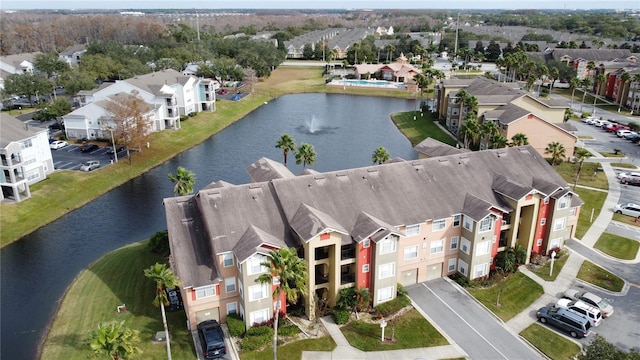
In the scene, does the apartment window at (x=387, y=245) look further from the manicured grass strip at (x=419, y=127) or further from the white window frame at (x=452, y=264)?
the manicured grass strip at (x=419, y=127)

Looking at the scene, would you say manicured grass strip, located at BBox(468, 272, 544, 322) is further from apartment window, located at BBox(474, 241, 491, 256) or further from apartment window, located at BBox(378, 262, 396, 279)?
apartment window, located at BBox(378, 262, 396, 279)

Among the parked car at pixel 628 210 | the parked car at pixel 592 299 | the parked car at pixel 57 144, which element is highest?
the parked car at pixel 57 144

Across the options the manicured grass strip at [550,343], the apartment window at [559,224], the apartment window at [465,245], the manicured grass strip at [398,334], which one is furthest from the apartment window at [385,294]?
the apartment window at [559,224]

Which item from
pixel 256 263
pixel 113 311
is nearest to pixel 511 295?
pixel 256 263

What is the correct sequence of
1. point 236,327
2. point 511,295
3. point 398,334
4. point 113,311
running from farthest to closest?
point 511,295 → point 113,311 → point 398,334 → point 236,327

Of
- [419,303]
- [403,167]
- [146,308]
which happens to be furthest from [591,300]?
[146,308]

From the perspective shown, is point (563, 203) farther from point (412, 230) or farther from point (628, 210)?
point (628, 210)
